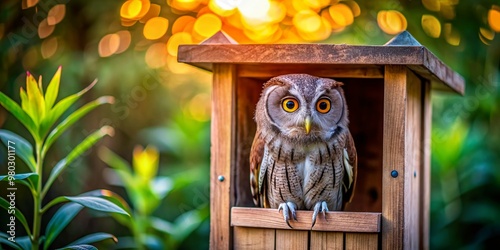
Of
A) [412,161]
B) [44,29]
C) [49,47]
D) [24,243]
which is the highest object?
[44,29]

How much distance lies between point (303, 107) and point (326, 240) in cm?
67

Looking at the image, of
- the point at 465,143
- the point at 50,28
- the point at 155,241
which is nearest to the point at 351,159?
the point at 155,241

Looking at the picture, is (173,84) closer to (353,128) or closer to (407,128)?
(353,128)

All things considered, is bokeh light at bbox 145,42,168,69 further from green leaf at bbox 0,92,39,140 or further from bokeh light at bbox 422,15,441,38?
green leaf at bbox 0,92,39,140

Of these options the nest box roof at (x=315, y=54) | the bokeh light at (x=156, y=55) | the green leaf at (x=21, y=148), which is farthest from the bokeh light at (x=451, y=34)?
the green leaf at (x=21, y=148)

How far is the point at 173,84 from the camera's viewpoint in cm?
714

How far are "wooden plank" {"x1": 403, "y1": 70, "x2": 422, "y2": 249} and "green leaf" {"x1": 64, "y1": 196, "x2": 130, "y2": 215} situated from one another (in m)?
1.41

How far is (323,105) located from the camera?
3531mm

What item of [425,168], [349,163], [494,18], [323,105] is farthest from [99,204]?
[494,18]

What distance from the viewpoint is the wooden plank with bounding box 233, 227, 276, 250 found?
3578mm

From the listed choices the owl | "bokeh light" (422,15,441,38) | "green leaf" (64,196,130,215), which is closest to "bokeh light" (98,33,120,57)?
"bokeh light" (422,15,441,38)

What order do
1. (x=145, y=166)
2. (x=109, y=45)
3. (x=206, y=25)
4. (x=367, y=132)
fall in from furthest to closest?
(x=206, y=25), (x=109, y=45), (x=145, y=166), (x=367, y=132)

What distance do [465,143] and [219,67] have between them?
263 cm

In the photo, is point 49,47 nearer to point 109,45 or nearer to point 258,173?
point 109,45
